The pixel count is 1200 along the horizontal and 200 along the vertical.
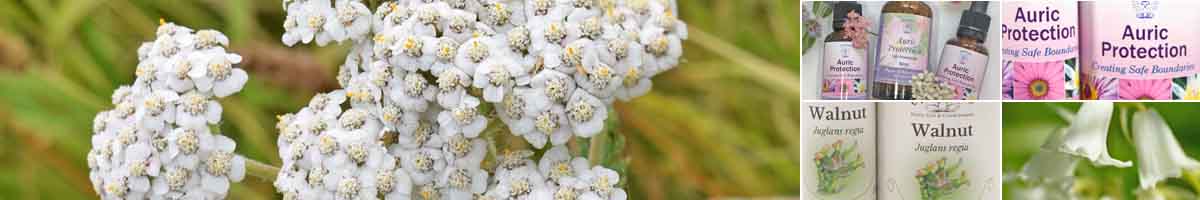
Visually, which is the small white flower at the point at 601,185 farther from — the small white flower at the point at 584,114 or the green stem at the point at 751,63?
the green stem at the point at 751,63

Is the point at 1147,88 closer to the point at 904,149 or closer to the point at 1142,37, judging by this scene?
the point at 1142,37

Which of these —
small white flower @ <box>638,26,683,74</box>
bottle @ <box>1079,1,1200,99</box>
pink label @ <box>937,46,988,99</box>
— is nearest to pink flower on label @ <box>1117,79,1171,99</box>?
bottle @ <box>1079,1,1200,99</box>

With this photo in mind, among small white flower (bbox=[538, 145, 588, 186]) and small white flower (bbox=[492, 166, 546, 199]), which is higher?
small white flower (bbox=[538, 145, 588, 186])

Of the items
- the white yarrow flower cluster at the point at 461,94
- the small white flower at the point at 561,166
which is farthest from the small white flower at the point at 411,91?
the small white flower at the point at 561,166

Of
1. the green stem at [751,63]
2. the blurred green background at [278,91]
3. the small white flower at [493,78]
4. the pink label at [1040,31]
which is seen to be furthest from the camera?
the green stem at [751,63]

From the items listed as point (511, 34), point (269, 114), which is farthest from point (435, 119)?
point (269, 114)

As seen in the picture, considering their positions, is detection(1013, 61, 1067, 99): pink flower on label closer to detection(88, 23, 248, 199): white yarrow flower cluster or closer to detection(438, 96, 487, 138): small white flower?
detection(438, 96, 487, 138): small white flower
